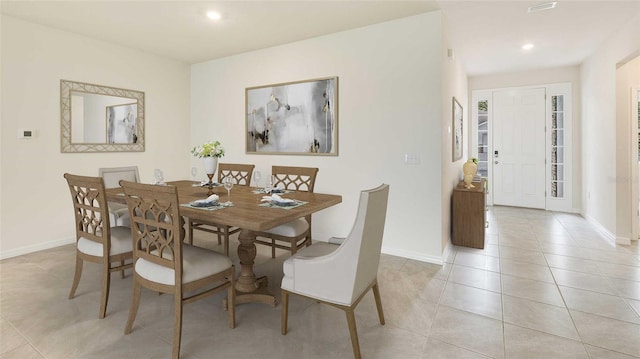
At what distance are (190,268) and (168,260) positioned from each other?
0.13 m

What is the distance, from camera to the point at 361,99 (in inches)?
145

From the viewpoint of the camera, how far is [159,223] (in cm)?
180

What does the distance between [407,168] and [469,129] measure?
3.77 metres

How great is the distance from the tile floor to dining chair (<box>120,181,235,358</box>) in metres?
0.24

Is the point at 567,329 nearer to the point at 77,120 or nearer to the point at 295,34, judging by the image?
the point at 295,34

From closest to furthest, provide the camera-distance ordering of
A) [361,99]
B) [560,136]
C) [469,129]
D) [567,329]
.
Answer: [567,329]
[361,99]
[560,136]
[469,129]

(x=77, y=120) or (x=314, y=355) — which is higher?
(x=77, y=120)

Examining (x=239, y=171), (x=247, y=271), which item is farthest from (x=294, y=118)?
(x=247, y=271)

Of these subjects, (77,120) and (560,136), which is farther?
(560,136)

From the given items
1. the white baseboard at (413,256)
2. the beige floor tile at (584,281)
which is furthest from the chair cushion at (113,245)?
the beige floor tile at (584,281)

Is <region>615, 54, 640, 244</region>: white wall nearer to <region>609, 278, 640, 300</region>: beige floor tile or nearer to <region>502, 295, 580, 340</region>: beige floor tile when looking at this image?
<region>609, 278, 640, 300</region>: beige floor tile

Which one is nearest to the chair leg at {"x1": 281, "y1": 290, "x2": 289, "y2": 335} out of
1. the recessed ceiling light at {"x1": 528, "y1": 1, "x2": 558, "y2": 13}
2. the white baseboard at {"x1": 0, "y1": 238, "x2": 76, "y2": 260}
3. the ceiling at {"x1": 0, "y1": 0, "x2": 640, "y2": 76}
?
the ceiling at {"x1": 0, "y1": 0, "x2": 640, "y2": 76}

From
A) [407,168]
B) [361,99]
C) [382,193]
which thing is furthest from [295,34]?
[382,193]

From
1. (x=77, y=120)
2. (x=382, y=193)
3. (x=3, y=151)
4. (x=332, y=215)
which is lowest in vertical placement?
(x=332, y=215)
